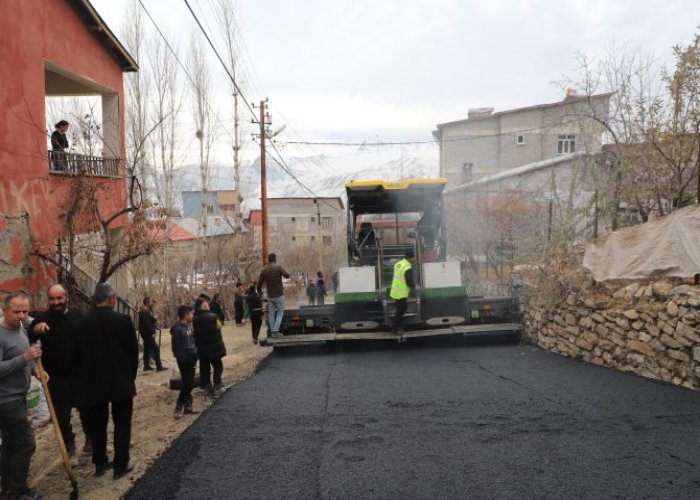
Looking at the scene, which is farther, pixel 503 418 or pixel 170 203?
pixel 170 203

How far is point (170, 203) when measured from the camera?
26859mm

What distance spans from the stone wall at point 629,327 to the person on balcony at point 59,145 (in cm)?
872

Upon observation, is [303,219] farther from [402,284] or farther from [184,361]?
[184,361]

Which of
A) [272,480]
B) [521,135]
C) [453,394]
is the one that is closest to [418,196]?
[453,394]

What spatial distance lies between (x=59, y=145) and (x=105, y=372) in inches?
269

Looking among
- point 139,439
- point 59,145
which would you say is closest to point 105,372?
point 139,439

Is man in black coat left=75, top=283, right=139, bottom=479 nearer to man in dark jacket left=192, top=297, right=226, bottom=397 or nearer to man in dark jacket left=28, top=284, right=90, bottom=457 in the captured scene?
man in dark jacket left=28, top=284, right=90, bottom=457

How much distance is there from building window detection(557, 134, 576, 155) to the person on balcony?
3411cm

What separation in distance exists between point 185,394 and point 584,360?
5.97 meters

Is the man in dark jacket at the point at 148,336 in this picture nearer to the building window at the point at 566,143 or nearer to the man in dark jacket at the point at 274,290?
the man in dark jacket at the point at 274,290

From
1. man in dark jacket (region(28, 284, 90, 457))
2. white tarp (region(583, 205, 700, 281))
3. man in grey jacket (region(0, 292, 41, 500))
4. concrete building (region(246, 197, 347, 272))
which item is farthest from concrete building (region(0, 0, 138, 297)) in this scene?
concrete building (region(246, 197, 347, 272))

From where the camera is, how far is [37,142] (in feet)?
31.2

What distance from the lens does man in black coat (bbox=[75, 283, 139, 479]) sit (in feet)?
15.1

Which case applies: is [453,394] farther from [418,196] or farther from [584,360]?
[418,196]
